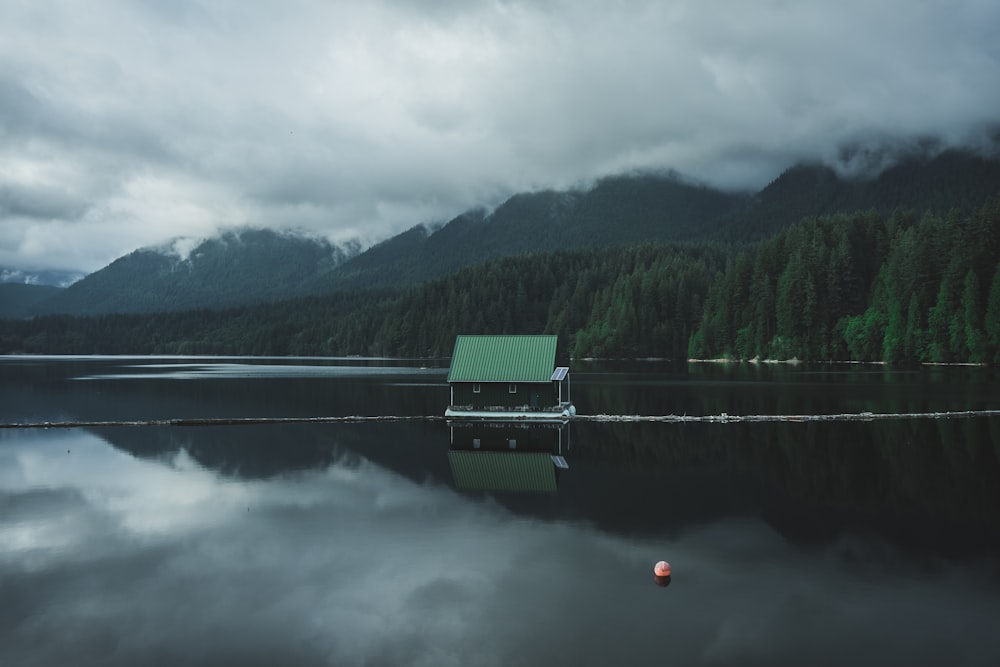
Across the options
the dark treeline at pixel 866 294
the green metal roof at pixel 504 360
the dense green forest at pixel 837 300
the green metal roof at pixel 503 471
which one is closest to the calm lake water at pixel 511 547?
the green metal roof at pixel 503 471

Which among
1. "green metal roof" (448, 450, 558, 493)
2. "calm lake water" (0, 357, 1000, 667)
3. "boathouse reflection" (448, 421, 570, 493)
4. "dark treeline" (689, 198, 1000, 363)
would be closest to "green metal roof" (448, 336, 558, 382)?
"boathouse reflection" (448, 421, 570, 493)

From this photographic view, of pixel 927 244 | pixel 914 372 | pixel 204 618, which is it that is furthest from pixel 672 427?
pixel 927 244

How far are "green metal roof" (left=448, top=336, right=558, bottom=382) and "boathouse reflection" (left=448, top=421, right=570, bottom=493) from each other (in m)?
3.81

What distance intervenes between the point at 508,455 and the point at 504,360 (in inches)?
674

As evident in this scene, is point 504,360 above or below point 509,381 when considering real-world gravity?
above

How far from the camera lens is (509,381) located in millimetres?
57781

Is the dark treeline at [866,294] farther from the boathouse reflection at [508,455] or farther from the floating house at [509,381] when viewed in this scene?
the boathouse reflection at [508,455]

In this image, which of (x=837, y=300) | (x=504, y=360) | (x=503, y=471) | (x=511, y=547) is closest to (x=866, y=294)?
(x=837, y=300)

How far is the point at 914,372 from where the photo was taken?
10162cm

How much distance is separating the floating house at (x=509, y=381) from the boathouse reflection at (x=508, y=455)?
168cm

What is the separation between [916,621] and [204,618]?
59.1ft

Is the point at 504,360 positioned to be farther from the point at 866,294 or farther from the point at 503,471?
the point at 866,294

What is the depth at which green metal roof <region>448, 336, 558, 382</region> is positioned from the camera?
190 ft

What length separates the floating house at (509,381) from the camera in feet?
189
